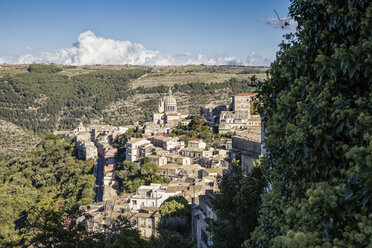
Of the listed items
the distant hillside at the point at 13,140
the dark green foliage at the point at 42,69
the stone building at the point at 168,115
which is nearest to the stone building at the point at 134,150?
the stone building at the point at 168,115

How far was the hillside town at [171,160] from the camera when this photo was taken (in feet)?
54.9

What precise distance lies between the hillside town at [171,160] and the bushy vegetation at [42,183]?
200cm

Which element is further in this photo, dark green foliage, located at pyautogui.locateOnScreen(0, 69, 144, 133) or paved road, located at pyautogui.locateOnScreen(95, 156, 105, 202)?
dark green foliage, located at pyautogui.locateOnScreen(0, 69, 144, 133)

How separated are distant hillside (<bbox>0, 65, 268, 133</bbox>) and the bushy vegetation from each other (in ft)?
128

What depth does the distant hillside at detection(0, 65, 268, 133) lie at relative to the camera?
391 feet

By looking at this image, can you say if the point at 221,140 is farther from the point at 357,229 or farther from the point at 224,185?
the point at 357,229

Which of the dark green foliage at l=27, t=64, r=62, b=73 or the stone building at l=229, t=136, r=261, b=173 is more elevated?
the dark green foliage at l=27, t=64, r=62, b=73

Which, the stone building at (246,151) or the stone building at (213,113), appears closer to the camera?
the stone building at (246,151)

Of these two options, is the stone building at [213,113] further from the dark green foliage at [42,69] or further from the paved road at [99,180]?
the dark green foliage at [42,69]

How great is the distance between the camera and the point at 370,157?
4156 mm

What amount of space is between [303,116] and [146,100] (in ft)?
415

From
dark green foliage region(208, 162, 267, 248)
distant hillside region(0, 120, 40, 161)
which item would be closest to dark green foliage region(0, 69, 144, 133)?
distant hillside region(0, 120, 40, 161)

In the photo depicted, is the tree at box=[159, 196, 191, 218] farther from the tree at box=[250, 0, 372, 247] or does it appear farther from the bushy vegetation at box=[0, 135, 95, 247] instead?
the tree at box=[250, 0, 372, 247]

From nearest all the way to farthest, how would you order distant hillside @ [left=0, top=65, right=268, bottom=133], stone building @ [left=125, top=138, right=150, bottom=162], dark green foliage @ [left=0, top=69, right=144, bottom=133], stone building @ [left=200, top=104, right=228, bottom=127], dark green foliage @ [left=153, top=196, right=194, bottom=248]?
dark green foliage @ [left=153, top=196, right=194, bottom=248]
stone building @ [left=125, top=138, right=150, bottom=162]
stone building @ [left=200, top=104, right=228, bottom=127]
distant hillside @ [left=0, top=65, right=268, bottom=133]
dark green foliage @ [left=0, top=69, right=144, bottom=133]
